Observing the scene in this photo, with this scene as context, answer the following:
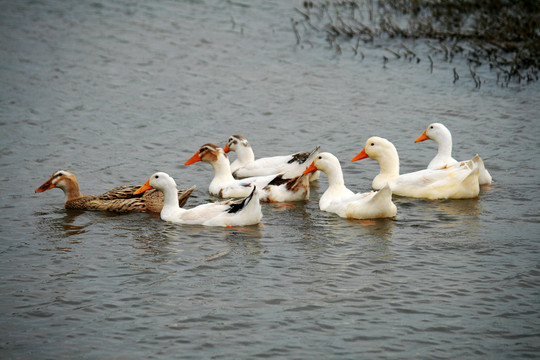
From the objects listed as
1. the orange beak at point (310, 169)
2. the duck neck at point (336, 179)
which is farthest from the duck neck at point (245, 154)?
the duck neck at point (336, 179)

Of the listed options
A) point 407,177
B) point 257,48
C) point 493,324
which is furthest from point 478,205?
point 257,48

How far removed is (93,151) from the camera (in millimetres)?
13203

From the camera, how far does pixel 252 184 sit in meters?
11.4

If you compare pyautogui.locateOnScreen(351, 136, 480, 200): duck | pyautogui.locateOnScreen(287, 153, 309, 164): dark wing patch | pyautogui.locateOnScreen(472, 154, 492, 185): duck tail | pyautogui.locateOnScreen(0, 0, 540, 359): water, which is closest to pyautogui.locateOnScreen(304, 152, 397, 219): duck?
pyautogui.locateOnScreen(0, 0, 540, 359): water

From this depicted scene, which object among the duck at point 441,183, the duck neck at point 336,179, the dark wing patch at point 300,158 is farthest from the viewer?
the dark wing patch at point 300,158

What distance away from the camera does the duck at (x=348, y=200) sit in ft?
31.7

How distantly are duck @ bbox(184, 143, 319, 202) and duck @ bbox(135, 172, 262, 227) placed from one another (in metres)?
1.17

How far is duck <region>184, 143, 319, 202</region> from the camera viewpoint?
35.7 feet

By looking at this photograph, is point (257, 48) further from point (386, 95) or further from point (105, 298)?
point (105, 298)

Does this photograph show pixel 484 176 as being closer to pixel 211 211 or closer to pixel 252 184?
pixel 252 184

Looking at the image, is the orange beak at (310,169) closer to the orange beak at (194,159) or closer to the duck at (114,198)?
the duck at (114,198)

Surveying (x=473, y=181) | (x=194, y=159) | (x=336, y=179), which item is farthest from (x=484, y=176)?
(x=194, y=159)

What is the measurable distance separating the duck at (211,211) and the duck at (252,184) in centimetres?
117

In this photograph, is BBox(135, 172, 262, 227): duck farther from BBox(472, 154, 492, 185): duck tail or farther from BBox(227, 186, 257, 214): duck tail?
BBox(472, 154, 492, 185): duck tail
